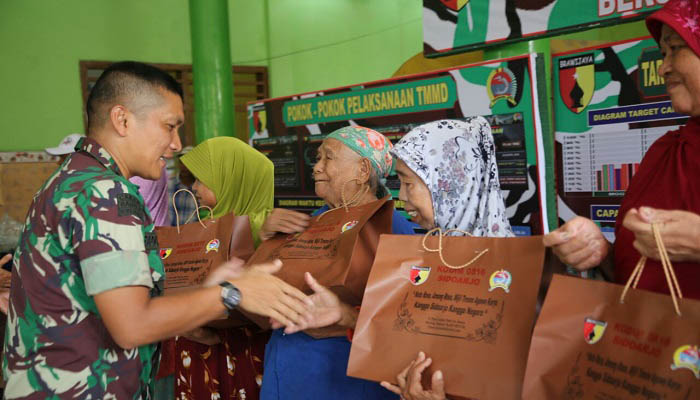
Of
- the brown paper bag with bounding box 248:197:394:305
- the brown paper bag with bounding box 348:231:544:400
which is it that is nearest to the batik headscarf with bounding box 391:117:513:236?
the brown paper bag with bounding box 248:197:394:305

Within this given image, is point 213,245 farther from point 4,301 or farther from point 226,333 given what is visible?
point 4,301

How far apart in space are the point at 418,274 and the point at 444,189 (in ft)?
1.18

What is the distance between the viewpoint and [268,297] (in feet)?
4.83

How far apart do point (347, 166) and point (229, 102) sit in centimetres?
433

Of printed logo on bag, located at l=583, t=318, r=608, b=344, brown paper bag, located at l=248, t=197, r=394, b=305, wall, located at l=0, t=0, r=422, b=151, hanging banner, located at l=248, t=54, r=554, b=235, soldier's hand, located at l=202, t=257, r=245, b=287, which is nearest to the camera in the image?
printed logo on bag, located at l=583, t=318, r=608, b=344

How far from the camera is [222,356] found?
2.51 m

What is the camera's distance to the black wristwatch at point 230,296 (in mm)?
1408

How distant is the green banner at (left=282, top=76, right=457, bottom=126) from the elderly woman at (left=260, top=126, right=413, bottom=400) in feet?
3.81

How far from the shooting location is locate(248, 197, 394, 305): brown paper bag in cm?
168

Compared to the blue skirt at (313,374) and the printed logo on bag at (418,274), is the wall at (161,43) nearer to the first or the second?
the blue skirt at (313,374)

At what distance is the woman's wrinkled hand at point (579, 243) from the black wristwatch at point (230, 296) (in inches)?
28.3

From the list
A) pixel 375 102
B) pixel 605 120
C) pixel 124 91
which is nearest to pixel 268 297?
pixel 124 91

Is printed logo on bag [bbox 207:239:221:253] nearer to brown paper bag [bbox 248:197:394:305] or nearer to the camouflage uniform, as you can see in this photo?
brown paper bag [bbox 248:197:394:305]

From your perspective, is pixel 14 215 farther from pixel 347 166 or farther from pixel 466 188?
pixel 466 188
